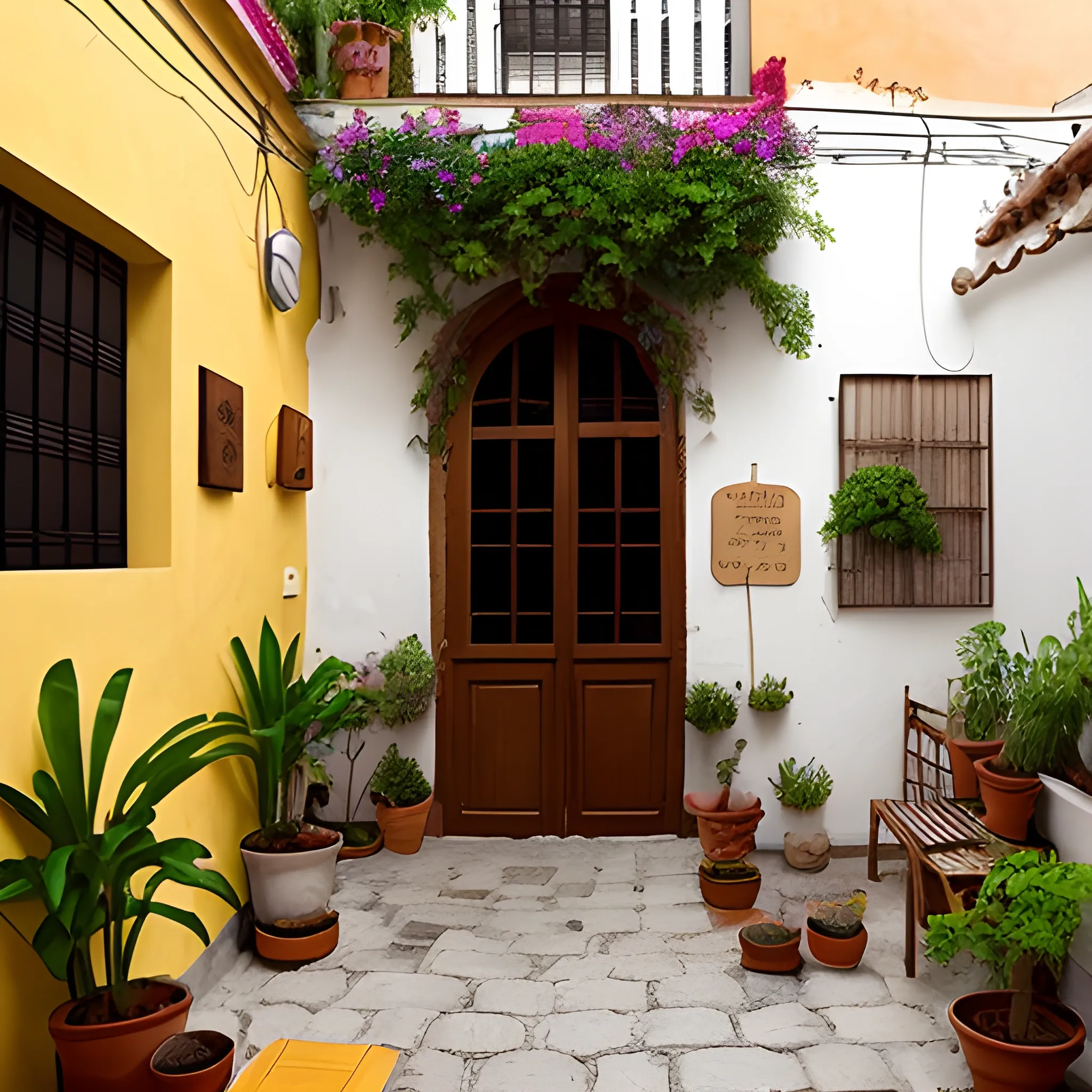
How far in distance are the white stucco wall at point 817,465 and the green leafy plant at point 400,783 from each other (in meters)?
0.19

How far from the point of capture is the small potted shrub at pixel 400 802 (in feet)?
14.6

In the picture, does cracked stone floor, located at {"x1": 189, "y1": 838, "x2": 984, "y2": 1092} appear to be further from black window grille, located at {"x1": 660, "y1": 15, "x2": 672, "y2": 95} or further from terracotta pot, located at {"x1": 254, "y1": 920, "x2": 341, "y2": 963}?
black window grille, located at {"x1": 660, "y1": 15, "x2": 672, "y2": 95}

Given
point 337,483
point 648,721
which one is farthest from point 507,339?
point 648,721

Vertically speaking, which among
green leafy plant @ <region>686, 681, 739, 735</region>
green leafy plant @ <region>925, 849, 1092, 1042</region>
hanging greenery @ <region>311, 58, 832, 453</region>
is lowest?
green leafy plant @ <region>925, 849, 1092, 1042</region>

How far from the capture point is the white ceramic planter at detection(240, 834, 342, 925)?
135 inches

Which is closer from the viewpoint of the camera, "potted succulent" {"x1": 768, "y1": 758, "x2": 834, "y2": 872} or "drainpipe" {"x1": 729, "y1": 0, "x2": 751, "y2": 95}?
"potted succulent" {"x1": 768, "y1": 758, "x2": 834, "y2": 872}

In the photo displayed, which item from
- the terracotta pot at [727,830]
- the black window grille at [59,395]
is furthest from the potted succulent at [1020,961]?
the black window grille at [59,395]

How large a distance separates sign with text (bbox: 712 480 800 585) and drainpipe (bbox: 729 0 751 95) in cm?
210

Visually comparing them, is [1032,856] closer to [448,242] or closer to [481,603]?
[481,603]

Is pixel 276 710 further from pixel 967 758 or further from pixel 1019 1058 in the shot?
pixel 967 758

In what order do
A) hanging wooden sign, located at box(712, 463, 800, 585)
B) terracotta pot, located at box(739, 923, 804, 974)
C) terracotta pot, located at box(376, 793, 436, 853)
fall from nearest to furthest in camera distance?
1. terracotta pot, located at box(739, 923, 804, 974)
2. terracotta pot, located at box(376, 793, 436, 853)
3. hanging wooden sign, located at box(712, 463, 800, 585)

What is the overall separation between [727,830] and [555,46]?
4216mm

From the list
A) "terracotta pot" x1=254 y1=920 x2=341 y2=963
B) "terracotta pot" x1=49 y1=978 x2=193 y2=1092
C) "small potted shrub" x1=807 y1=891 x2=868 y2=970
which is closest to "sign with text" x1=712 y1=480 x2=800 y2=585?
"small potted shrub" x1=807 y1=891 x2=868 y2=970

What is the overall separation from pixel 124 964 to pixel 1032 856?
2.44m
